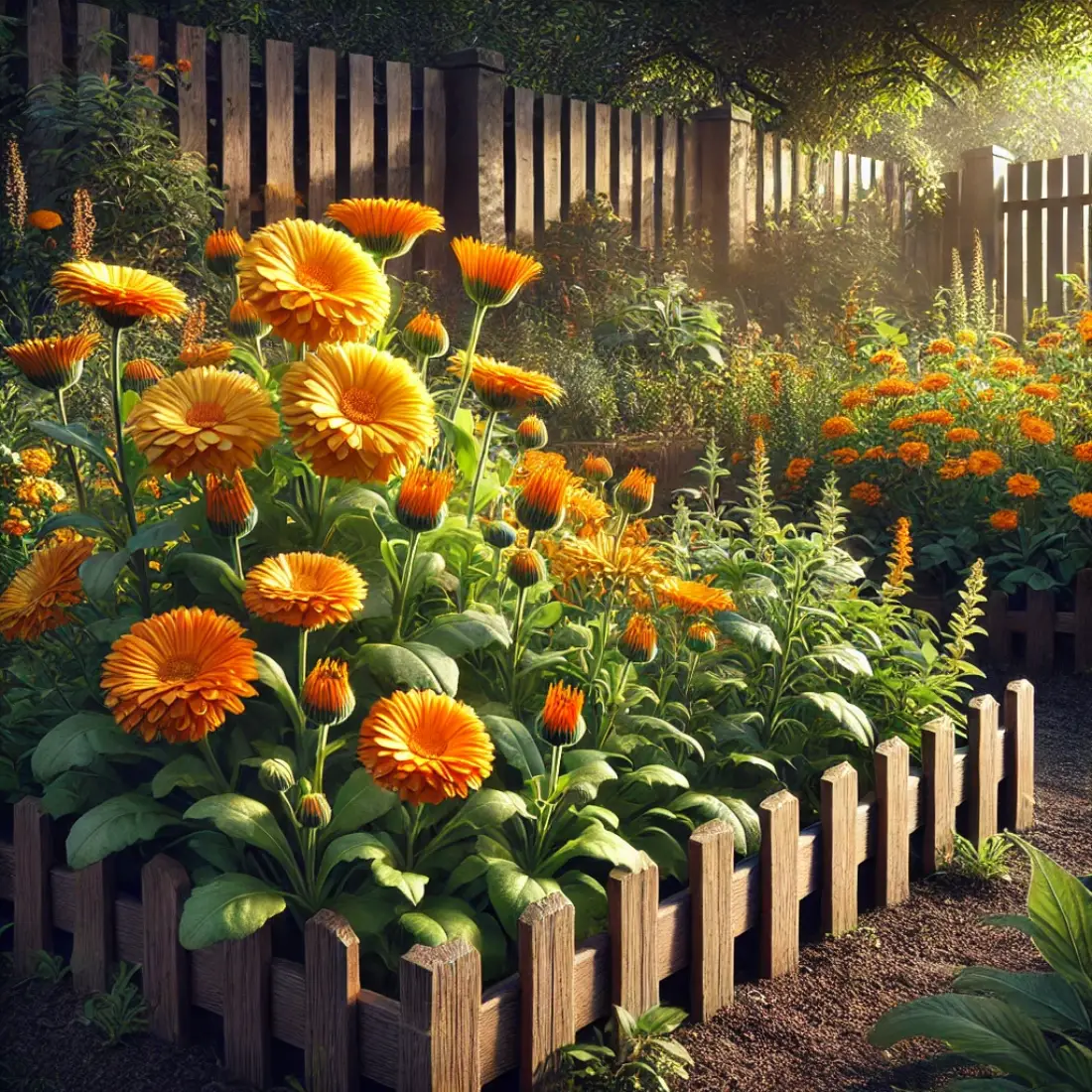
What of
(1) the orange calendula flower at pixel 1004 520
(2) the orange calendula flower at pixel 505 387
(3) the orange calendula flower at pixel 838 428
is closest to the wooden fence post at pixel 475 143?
(3) the orange calendula flower at pixel 838 428

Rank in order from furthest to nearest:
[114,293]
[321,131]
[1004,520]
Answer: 1. [321,131]
2. [1004,520]
3. [114,293]

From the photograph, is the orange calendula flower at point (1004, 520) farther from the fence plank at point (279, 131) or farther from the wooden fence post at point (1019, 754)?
the fence plank at point (279, 131)

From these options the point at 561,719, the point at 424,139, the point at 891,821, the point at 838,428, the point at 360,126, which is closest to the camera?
the point at 561,719

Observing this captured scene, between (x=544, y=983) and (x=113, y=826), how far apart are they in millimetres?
720

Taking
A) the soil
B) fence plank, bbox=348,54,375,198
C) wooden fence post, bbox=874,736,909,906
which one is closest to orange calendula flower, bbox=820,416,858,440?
the soil

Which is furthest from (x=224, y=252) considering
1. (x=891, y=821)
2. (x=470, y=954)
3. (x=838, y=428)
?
(x=838, y=428)

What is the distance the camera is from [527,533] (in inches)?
110

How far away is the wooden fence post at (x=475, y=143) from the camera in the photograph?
8617 mm

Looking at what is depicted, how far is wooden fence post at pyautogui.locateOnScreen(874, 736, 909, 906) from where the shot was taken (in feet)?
9.02

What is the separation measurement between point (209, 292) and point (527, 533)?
4390mm

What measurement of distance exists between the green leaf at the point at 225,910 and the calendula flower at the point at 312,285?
2.74 feet

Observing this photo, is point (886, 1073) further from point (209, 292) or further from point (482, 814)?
point (209, 292)

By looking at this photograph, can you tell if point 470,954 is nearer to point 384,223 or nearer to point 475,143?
point 384,223

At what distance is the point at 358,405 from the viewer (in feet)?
6.53
